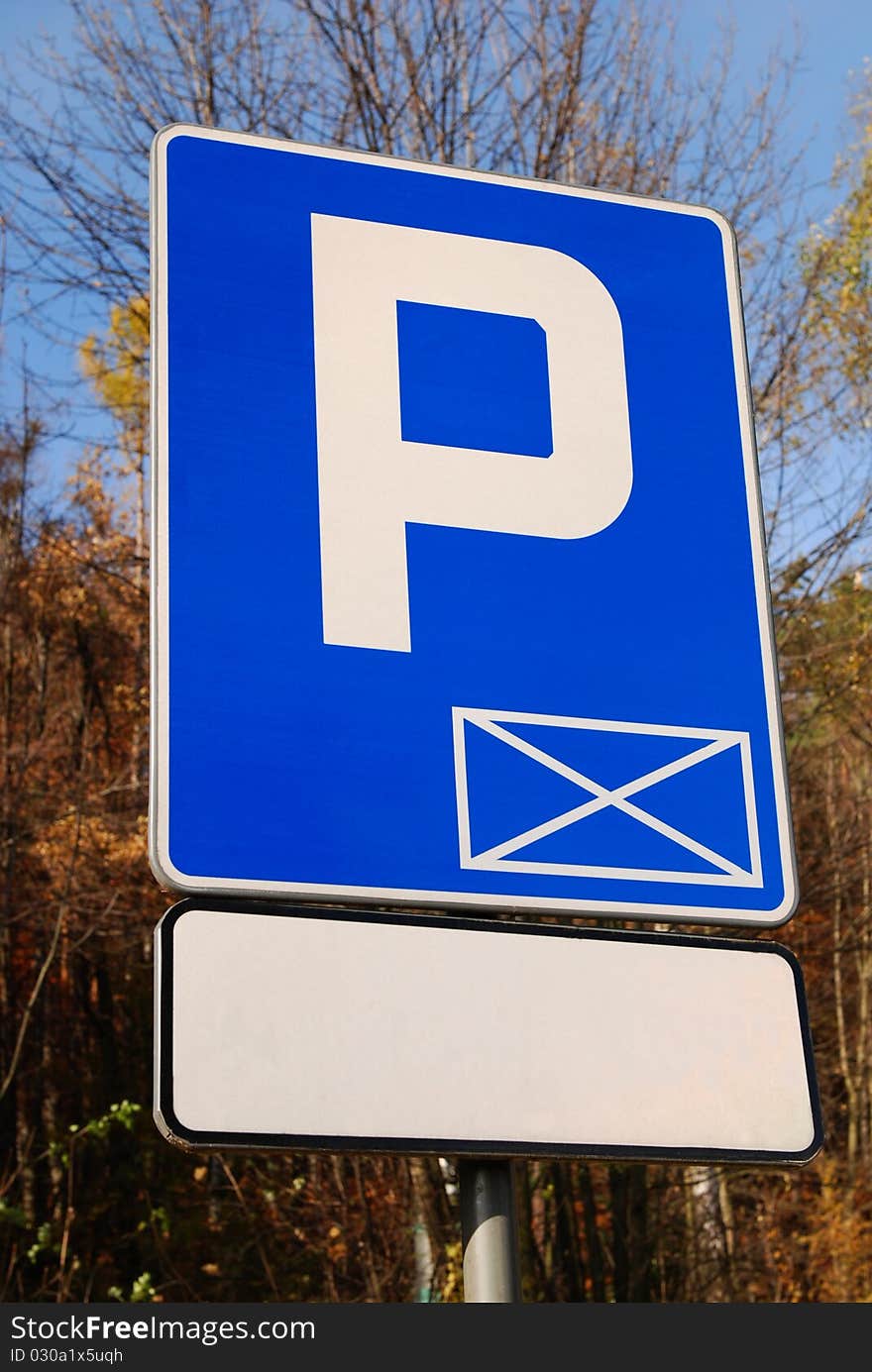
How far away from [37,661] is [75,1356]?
14631 mm

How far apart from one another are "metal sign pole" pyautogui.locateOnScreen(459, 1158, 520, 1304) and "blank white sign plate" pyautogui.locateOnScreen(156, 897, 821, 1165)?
4 centimetres

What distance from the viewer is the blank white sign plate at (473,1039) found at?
1.14m

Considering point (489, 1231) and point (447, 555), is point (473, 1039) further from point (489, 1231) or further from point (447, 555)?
point (447, 555)

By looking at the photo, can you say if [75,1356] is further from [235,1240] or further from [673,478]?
[235,1240]

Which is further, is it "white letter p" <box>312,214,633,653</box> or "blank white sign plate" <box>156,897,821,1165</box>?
"white letter p" <box>312,214,633,653</box>

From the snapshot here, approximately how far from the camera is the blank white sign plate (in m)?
1.14

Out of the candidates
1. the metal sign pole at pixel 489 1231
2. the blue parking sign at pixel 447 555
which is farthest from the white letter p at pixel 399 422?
the metal sign pole at pixel 489 1231

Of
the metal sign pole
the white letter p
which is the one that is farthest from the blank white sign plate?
the white letter p

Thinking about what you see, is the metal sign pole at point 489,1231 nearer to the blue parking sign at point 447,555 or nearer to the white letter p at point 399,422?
the blue parking sign at point 447,555

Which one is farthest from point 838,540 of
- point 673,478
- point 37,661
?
point 37,661

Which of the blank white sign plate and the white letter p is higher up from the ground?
the white letter p

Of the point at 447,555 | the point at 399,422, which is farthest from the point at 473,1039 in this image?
the point at 399,422

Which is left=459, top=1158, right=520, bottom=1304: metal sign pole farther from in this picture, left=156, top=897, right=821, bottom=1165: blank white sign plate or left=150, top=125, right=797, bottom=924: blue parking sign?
left=150, top=125, right=797, bottom=924: blue parking sign

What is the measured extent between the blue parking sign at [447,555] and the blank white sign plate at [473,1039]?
0.05m
